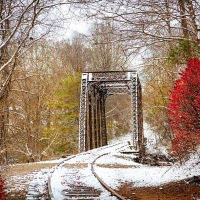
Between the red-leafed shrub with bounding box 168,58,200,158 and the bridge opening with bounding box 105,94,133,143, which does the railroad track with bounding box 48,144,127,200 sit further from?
the bridge opening with bounding box 105,94,133,143

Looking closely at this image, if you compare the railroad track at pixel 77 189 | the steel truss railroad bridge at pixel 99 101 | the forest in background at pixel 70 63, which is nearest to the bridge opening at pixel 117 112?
the forest in background at pixel 70 63

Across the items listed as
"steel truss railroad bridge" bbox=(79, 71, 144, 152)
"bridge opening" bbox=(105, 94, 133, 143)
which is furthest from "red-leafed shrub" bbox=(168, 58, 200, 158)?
"bridge opening" bbox=(105, 94, 133, 143)

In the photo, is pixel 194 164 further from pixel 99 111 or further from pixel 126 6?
pixel 99 111

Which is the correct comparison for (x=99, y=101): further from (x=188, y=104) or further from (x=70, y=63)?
(x=188, y=104)

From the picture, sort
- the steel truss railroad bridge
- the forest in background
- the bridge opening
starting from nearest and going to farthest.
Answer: the forest in background, the steel truss railroad bridge, the bridge opening

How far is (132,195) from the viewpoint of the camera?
7.02 m

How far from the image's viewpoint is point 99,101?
26312 mm

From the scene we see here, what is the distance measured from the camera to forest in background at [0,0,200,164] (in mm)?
6477

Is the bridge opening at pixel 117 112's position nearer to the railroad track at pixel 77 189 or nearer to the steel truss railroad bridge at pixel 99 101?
the steel truss railroad bridge at pixel 99 101

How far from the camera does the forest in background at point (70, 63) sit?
21.2 ft

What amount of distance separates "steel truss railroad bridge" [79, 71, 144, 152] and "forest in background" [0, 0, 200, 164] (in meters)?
1.15

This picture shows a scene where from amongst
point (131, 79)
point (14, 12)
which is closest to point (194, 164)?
point (14, 12)

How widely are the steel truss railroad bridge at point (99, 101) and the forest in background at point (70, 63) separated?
3.77 ft

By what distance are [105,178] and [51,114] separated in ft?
62.2
